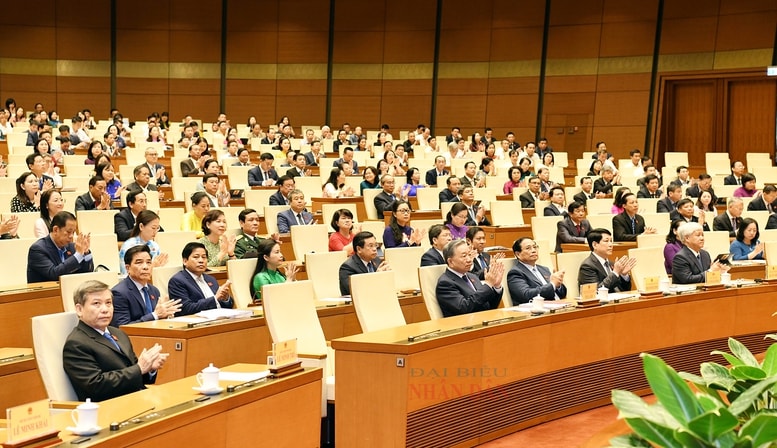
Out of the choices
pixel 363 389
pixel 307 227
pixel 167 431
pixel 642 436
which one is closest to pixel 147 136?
pixel 307 227

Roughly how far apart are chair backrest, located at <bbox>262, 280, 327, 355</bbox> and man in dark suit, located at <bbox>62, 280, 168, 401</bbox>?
2.59ft

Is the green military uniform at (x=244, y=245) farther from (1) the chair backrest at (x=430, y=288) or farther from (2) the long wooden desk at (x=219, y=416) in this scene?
(2) the long wooden desk at (x=219, y=416)

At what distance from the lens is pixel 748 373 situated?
1.31m

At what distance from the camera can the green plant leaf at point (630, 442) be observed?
45.4 inches

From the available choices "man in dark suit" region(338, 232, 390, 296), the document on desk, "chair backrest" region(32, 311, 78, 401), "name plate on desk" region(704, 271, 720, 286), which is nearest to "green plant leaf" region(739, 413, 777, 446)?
the document on desk

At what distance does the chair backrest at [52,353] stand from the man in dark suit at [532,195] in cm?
634

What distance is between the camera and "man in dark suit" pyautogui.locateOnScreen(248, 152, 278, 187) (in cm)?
952

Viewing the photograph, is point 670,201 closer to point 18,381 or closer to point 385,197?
point 385,197

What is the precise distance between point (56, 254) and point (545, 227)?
4.08 meters

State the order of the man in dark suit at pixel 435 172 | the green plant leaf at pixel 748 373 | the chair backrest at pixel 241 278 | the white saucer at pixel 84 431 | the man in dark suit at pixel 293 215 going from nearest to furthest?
the green plant leaf at pixel 748 373 → the white saucer at pixel 84 431 → the chair backrest at pixel 241 278 → the man in dark suit at pixel 293 215 → the man in dark suit at pixel 435 172

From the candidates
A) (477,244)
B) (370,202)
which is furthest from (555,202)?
(477,244)

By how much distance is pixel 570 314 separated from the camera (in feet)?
15.5

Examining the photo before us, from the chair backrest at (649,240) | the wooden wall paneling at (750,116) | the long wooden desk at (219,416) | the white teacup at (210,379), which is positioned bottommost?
the long wooden desk at (219,416)

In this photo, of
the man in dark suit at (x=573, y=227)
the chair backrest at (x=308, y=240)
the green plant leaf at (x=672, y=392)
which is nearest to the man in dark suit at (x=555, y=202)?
the man in dark suit at (x=573, y=227)
